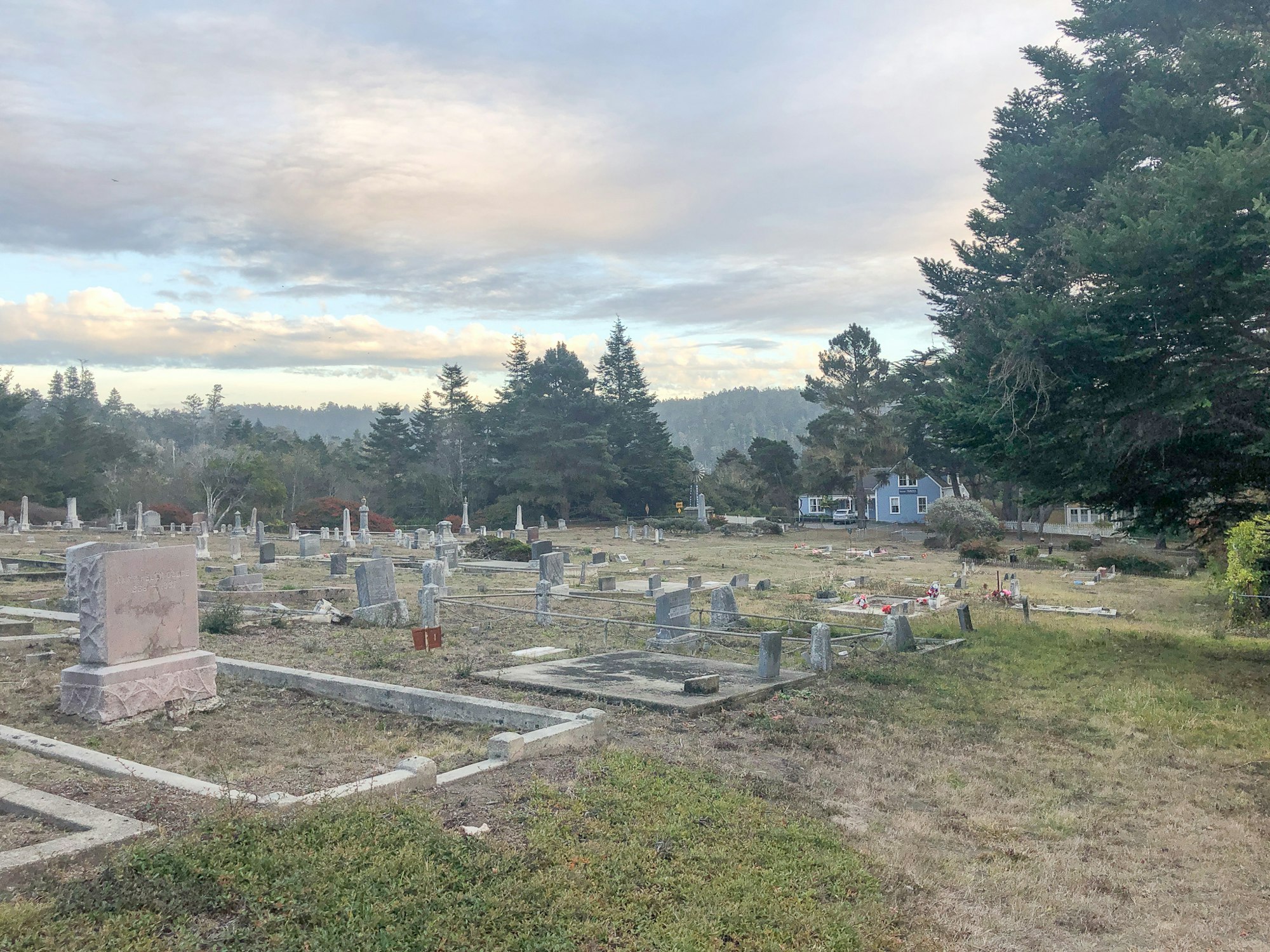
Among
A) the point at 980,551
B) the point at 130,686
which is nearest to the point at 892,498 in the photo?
the point at 980,551

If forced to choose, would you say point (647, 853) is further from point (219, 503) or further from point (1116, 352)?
point (219, 503)

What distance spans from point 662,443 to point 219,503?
3087cm

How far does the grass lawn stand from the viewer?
153 inches

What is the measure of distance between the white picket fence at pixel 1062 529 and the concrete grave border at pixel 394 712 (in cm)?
5182

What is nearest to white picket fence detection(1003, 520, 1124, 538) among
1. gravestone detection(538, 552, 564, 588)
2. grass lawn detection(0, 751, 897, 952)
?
gravestone detection(538, 552, 564, 588)

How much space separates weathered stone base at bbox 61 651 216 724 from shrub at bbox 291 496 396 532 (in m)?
42.2

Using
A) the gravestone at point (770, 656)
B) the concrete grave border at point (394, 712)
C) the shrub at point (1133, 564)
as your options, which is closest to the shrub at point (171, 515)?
the concrete grave border at point (394, 712)

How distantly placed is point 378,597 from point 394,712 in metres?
7.15

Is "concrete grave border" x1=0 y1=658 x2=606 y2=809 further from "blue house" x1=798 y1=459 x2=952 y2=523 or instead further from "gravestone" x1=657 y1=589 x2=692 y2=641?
"blue house" x1=798 y1=459 x2=952 y2=523

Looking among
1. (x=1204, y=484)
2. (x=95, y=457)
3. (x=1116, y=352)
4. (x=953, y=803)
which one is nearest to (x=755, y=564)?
(x=1204, y=484)

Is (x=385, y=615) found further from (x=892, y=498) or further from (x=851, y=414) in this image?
(x=892, y=498)

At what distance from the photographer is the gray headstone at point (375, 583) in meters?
15.5

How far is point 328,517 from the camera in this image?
5188cm

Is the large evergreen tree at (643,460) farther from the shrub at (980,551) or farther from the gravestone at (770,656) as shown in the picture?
the gravestone at (770,656)
